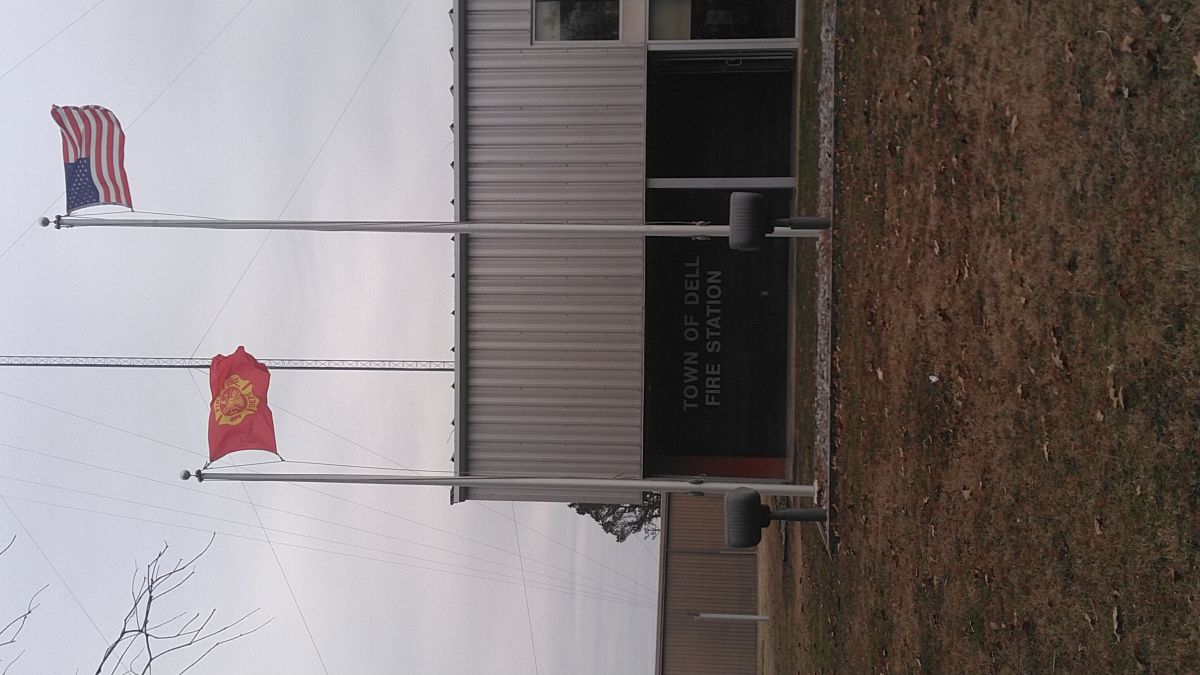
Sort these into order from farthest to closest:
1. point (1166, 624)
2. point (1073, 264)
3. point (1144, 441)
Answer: point (1073, 264) → point (1144, 441) → point (1166, 624)

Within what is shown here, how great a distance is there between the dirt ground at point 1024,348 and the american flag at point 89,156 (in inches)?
339

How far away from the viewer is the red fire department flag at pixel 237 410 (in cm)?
934

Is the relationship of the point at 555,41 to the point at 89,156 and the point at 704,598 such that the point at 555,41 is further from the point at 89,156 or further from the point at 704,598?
the point at 704,598

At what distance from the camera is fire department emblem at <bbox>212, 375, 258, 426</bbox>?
9.39 meters

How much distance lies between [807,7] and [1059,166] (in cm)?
733

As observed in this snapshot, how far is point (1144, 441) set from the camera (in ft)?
14.1

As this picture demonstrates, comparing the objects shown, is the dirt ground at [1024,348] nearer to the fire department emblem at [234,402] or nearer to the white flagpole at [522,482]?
the white flagpole at [522,482]

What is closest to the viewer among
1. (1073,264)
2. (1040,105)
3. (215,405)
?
A: (1073,264)

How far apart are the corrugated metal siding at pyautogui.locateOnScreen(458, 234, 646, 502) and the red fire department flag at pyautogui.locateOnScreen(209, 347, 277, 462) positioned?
11.2 ft

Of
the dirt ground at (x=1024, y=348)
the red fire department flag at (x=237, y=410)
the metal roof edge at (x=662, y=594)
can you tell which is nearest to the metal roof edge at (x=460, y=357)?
the red fire department flag at (x=237, y=410)

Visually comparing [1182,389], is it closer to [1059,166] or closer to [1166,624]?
[1166,624]

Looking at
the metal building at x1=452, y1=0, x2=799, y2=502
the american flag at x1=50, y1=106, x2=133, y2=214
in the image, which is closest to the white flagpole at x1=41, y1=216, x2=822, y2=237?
the american flag at x1=50, y1=106, x2=133, y2=214

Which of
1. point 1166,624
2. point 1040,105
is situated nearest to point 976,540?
point 1166,624

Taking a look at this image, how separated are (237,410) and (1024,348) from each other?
27.4 ft
